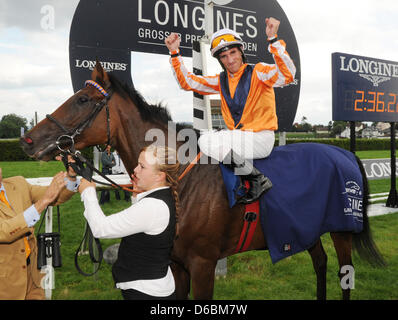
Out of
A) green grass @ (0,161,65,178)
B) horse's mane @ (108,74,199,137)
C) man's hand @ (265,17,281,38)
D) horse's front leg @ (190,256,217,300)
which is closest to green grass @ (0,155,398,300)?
horse's front leg @ (190,256,217,300)

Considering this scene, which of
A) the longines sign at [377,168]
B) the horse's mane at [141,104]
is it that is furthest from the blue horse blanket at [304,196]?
the longines sign at [377,168]

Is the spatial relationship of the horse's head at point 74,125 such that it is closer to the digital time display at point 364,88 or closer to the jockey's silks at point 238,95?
the jockey's silks at point 238,95

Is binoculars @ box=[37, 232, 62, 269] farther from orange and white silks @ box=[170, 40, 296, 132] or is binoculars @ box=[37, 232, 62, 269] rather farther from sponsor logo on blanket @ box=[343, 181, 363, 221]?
sponsor logo on blanket @ box=[343, 181, 363, 221]

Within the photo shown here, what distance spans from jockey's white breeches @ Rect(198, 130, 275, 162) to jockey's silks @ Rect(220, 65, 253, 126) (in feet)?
0.88

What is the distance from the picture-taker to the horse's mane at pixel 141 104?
2594 mm

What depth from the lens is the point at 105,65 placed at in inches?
153

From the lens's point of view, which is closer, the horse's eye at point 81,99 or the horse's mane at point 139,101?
the horse's eye at point 81,99

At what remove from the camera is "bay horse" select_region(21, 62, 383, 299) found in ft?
7.86

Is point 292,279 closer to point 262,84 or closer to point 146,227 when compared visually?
point 262,84

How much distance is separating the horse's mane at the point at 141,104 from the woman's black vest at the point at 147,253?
988 mm

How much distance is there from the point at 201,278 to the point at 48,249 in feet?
3.88

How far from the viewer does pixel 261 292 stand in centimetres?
381

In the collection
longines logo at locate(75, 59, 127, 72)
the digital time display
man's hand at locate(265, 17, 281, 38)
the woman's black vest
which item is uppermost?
the digital time display
